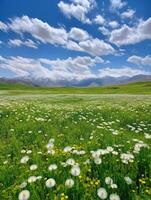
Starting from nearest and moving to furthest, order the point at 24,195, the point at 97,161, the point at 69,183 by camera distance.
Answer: the point at 24,195 → the point at 69,183 → the point at 97,161

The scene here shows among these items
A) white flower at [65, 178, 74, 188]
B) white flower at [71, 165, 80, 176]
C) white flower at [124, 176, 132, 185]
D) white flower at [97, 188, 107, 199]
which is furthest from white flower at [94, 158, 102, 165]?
white flower at [97, 188, 107, 199]

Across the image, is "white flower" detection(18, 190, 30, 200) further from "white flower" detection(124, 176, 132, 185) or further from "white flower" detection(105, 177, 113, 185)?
"white flower" detection(124, 176, 132, 185)

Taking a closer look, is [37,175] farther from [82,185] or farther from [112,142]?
[112,142]

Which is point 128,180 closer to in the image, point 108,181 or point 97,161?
point 108,181

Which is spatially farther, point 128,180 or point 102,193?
point 128,180

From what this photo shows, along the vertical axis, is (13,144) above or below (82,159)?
below

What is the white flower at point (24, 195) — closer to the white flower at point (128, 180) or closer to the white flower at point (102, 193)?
the white flower at point (102, 193)

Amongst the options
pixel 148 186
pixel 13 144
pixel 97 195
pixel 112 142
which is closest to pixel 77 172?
pixel 97 195

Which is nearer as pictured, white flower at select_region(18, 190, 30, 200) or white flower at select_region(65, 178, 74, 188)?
white flower at select_region(18, 190, 30, 200)

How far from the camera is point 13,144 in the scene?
28.8 ft

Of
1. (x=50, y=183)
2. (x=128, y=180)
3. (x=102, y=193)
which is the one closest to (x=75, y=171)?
(x=50, y=183)

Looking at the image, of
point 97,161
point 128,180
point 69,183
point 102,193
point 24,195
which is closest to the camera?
point 102,193

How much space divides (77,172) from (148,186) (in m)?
1.35

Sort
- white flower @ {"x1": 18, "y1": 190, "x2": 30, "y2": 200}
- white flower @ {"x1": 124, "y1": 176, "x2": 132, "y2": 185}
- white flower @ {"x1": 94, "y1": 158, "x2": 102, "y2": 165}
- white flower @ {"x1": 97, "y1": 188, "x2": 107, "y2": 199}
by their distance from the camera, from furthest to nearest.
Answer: white flower @ {"x1": 94, "y1": 158, "x2": 102, "y2": 165}
white flower @ {"x1": 124, "y1": 176, "x2": 132, "y2": 185}
white flower @ {"x1": 18, "y1": 190, "x2": 30, "y2": 200}
white flower @ {"x1": 97, "y1": 188, "x2": 107, "y2": 199}
